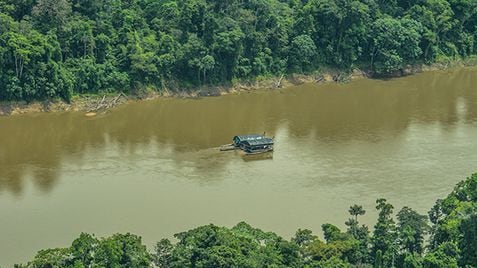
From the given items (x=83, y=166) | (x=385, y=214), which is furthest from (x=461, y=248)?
(x=83, y=166)

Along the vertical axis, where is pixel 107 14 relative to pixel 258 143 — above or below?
above

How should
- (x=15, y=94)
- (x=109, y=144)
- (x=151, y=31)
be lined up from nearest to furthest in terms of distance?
(x=109, y=144) < (x=15, y=94) < (x=151, y=31)

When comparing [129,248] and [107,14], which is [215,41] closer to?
[107,14]

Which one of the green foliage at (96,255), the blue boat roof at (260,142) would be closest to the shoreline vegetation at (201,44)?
the blue boat roof at (260,142)

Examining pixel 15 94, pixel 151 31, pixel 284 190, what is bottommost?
pixel 284 190

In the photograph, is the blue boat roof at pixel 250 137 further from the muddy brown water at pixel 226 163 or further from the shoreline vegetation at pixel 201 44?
the shoreline vegetation at pixel 201 44

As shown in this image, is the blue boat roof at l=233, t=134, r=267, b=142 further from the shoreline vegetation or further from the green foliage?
the green foliage
